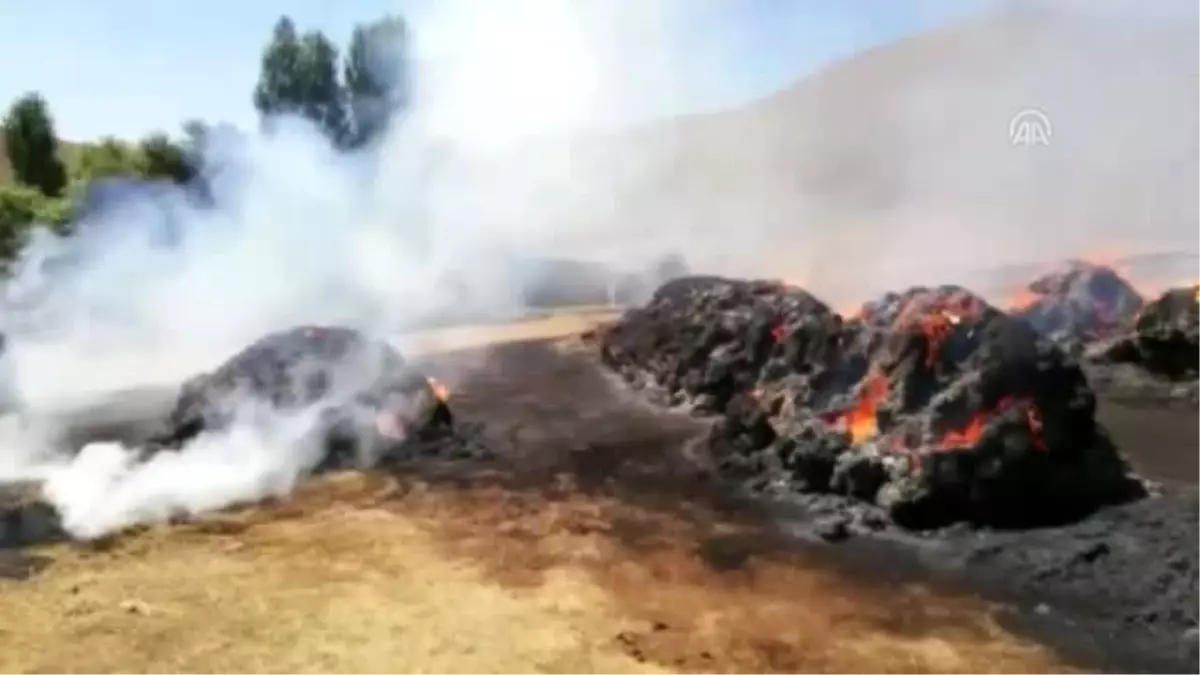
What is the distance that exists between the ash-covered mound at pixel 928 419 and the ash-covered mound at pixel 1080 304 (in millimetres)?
7443

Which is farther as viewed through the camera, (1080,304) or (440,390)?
(1080,304)

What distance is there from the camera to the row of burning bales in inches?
570

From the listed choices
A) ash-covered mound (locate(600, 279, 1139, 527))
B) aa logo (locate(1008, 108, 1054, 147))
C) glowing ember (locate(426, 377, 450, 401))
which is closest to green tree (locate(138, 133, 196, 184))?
glowing ember (locate(426, 377, 450, 401))

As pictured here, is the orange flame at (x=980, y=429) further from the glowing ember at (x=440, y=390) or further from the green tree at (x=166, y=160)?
the green tree at (x=166, y=160)

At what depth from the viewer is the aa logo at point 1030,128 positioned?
220ft

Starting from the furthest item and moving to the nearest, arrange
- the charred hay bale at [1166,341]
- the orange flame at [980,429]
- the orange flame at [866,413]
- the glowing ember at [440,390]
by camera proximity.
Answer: the charred hay bale at [1166,341] < the glowing ember at [440,390] < the orange flame at [866,413] < the orange flame at [980,429]

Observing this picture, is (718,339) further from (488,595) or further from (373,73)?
(373,73)

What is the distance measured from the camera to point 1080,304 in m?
25.5

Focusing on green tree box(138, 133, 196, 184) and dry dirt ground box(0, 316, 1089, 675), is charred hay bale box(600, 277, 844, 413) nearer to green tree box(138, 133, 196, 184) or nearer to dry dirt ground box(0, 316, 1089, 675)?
dry dirt ground box(0, 316, 1089, 675)

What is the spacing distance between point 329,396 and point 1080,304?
1590 centimetres

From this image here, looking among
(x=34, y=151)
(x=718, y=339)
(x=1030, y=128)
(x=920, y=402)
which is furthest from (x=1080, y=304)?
(x=1030, y=128)

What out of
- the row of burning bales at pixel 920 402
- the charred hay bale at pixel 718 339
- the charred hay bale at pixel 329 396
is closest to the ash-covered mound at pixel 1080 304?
the row of burning bales at pixel 920 402

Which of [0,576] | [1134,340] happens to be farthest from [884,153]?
[0,576]

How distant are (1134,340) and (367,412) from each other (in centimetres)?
1420
